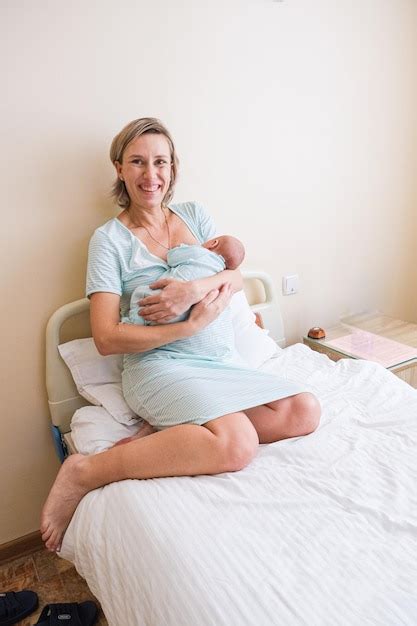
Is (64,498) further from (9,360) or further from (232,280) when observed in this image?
(232,280)

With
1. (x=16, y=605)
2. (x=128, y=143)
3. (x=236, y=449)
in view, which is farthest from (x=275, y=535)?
(x=128, y=143)

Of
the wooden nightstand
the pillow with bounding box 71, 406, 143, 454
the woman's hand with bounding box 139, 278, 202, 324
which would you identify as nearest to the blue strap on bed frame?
the pillow with bounding box 71, 406, 143, 454

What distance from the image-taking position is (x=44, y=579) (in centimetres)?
155

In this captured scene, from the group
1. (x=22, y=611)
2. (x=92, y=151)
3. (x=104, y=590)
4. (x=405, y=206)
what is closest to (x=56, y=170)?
(x=92, y=151)

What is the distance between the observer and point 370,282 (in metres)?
2.45

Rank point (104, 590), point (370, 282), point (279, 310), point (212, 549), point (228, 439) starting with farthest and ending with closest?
point (370, 282) → point (279, 310) → point (228, 439) → point (104, 590) → point (212, 549)

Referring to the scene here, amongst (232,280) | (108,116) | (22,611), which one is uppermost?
(108,116)

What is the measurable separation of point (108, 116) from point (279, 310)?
41.6 inches

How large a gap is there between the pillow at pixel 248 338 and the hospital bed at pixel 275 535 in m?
0.40

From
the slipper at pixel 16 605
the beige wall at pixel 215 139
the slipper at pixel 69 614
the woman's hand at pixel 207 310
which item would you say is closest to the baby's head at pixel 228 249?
the woman's hand at pixel 207 310

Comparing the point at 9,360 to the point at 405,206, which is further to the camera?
the point at 405,206

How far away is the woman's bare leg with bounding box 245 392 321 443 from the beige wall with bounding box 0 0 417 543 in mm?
802

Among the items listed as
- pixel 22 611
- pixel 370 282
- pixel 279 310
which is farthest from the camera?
pixel 370 282

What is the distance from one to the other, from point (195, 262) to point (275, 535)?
84 centimetres
